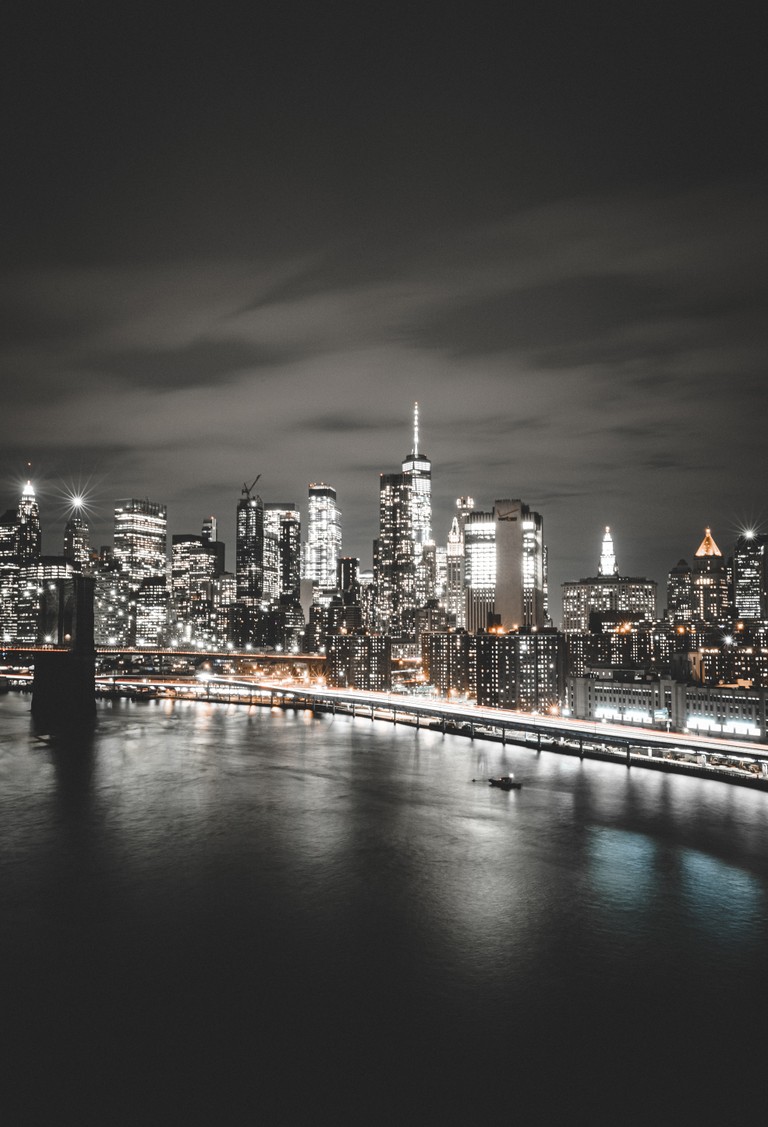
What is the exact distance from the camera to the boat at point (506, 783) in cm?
3016

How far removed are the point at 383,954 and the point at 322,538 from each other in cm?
17457

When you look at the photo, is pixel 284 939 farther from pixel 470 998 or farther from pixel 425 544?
pixel 425 544

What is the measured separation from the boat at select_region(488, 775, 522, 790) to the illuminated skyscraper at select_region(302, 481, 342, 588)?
15505 cm

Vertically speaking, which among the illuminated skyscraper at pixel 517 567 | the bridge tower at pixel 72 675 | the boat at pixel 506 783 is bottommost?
the boat at pixel 506 783

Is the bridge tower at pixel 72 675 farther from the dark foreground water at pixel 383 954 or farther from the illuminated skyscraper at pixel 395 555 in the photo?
the illuminated skyscraper at pixel 395 555

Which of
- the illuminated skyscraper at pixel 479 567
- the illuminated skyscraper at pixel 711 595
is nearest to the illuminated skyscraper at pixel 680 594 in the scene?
the illuminated skyscraper at pixel 711 595

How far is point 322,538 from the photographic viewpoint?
188500mm

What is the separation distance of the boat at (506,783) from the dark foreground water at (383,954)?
1.14m

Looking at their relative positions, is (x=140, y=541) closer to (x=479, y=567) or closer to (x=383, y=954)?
(x=479, y=567)

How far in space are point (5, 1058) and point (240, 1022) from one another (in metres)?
3.70

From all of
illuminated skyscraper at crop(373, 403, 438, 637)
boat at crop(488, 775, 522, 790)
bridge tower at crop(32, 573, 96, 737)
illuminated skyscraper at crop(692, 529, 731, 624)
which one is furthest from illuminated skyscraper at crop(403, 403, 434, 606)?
boat at crop(488, 775, 522, 790)

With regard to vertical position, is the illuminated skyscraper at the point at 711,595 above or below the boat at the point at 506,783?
above

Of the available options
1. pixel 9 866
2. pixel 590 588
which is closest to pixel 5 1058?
pixel 9 866

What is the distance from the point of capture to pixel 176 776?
32625 millimetres
